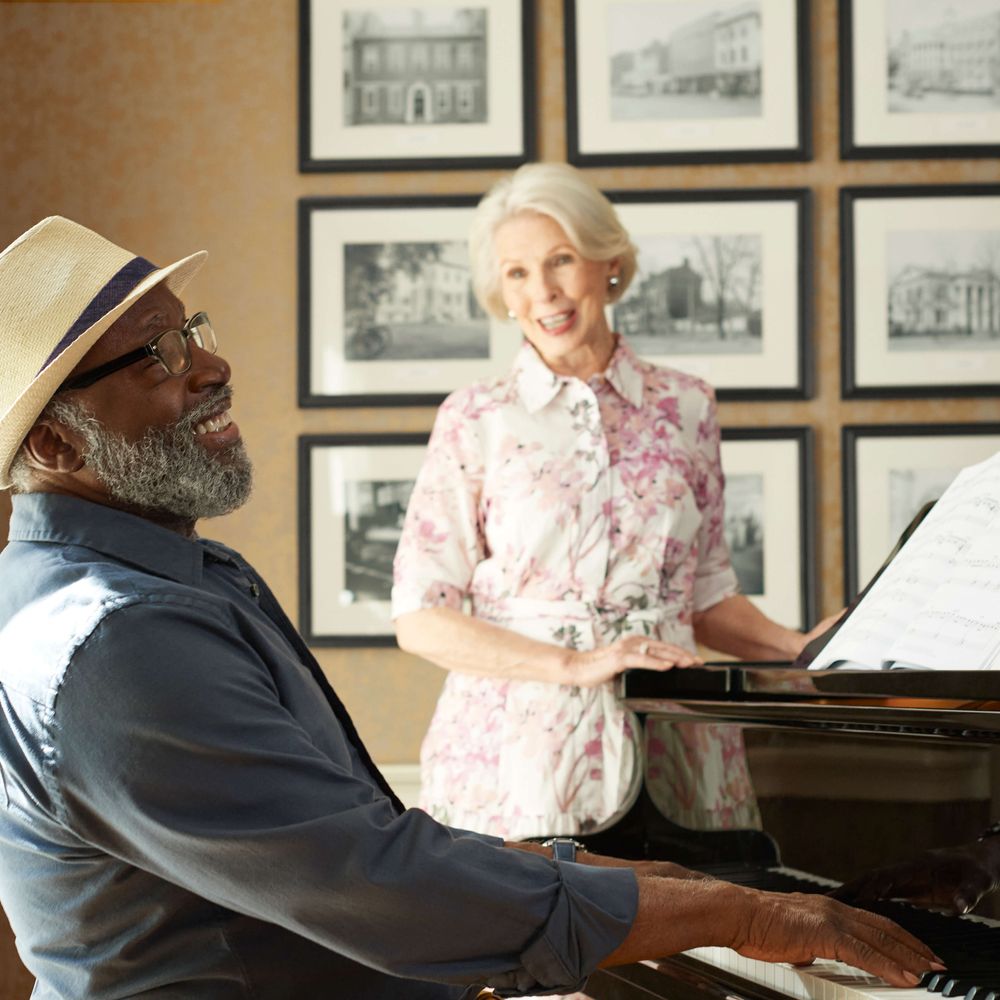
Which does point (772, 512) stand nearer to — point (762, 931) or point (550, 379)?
point (550, 379)

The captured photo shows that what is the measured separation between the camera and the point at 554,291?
2420 mm

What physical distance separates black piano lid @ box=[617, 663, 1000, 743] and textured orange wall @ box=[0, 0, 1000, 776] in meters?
1.60

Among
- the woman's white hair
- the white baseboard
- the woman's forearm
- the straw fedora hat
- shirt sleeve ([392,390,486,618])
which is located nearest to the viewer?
the straw fedora hat

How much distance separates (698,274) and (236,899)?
2.56 meters

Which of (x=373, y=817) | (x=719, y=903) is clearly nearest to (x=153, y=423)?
(x=373, y=817)

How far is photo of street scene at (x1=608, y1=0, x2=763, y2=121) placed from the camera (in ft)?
11.2

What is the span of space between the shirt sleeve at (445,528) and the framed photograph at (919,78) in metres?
1.58

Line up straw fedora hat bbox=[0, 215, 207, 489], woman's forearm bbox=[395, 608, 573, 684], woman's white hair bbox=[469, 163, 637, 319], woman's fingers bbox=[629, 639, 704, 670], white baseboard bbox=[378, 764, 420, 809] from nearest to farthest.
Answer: straw fedora hat bbox=[0, 215, 207, 489], woman's fingers bbox=[629, 639, 704, 670], woman's forearm bbox=[395, 608, 573, 684], woman's white hair bbox=[469, 163, 637, 319], white baseboard bbox=[378, 764, 420, 809]

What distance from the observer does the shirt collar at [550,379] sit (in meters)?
2.39

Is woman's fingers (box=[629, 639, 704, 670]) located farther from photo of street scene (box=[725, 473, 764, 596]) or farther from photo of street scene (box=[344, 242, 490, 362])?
photo of street scene (box=[344, 242, 490, 362])

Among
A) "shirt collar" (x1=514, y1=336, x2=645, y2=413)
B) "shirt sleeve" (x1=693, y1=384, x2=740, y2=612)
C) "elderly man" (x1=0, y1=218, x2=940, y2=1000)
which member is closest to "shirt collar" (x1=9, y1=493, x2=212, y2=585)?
"elderly man" (x1=0, y1=218, x2=940, y2=1000)

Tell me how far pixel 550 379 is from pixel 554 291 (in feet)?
0.52

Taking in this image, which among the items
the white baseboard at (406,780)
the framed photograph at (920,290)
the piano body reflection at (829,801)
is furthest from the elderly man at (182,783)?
the framed photograph at (920,290)

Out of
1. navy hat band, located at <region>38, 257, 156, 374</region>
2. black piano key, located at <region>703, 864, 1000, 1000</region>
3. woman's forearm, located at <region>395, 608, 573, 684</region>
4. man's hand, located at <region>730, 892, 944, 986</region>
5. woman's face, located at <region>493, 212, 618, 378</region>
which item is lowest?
black piano key, located at <region>703, 864, 1000, 1000</region>
